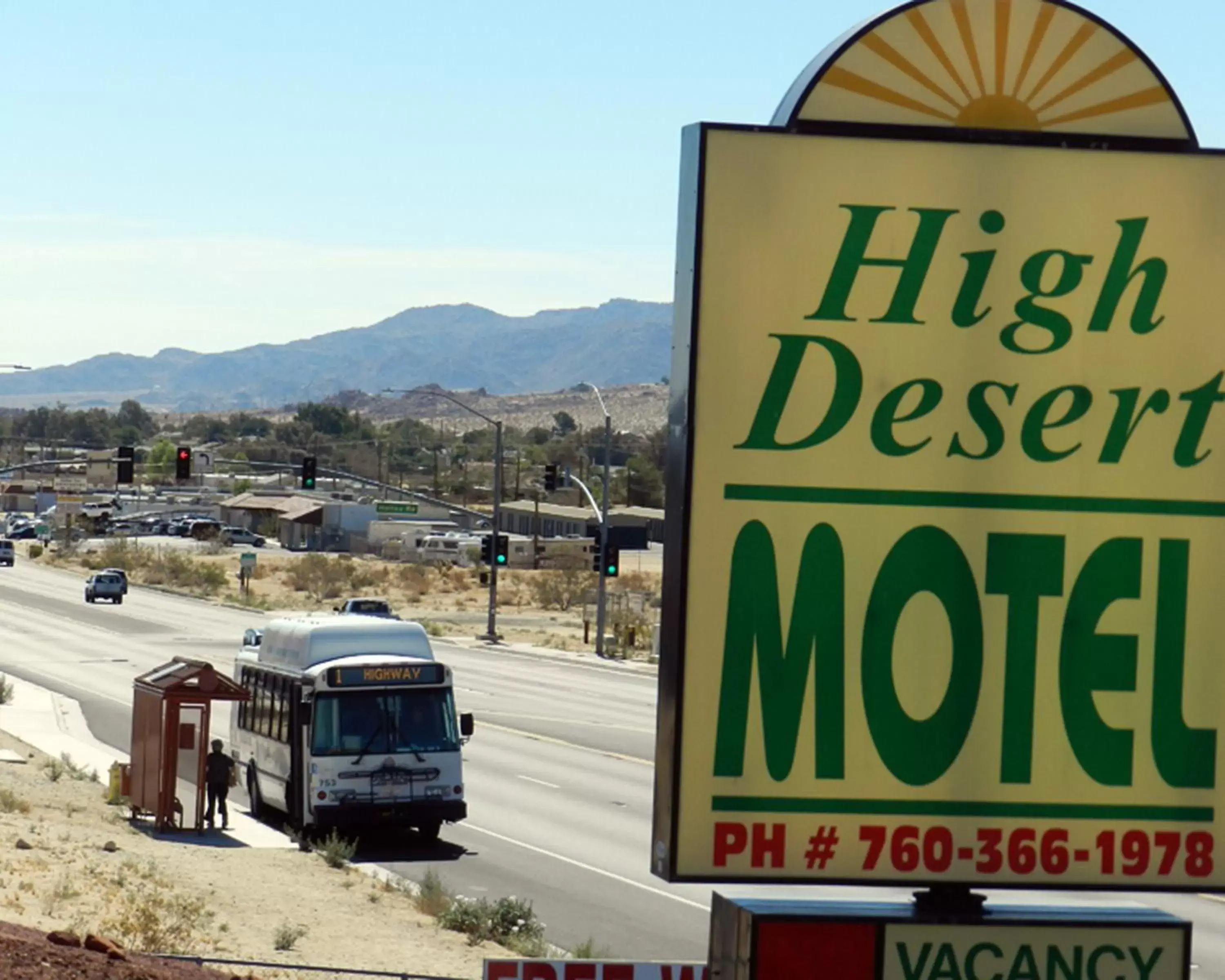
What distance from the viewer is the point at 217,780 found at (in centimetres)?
2528

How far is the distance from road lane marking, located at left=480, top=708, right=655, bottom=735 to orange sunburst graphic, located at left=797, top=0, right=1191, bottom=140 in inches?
1257

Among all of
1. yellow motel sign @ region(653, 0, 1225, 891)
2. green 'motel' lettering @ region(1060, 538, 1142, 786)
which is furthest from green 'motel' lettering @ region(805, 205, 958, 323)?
green 'motel' lettering @ region(1060, 538, 1142, 786)

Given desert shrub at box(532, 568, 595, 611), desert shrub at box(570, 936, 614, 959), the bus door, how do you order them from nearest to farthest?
desert shrub at box(570, 936, 614, 959) < the bus door < desert shrub at box(532, 568, 595, 611)

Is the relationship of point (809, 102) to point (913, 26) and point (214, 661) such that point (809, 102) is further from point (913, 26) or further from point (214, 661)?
point (214, 661)

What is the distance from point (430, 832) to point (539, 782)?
5818mm

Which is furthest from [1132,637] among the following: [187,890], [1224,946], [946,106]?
[187,890]

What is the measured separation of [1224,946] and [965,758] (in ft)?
46.8

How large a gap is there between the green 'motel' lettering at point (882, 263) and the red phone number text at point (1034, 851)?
5.48 feet

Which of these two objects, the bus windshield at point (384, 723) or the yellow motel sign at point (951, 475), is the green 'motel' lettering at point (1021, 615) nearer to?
the yellow motel sign at point (951, 475)

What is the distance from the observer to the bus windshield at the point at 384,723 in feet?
78.7

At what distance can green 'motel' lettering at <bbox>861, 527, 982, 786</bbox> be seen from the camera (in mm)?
6035

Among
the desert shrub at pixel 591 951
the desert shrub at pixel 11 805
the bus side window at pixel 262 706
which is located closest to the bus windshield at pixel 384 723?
the bus side window at pixel 262 706

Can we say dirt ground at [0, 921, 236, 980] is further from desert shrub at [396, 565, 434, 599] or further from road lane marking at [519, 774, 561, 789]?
desert shrub at [396, 565, 434, 599]

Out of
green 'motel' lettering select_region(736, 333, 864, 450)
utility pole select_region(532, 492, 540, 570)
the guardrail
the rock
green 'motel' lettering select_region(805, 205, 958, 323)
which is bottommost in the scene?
utility pole select_region(532, 492, 540, 570)
